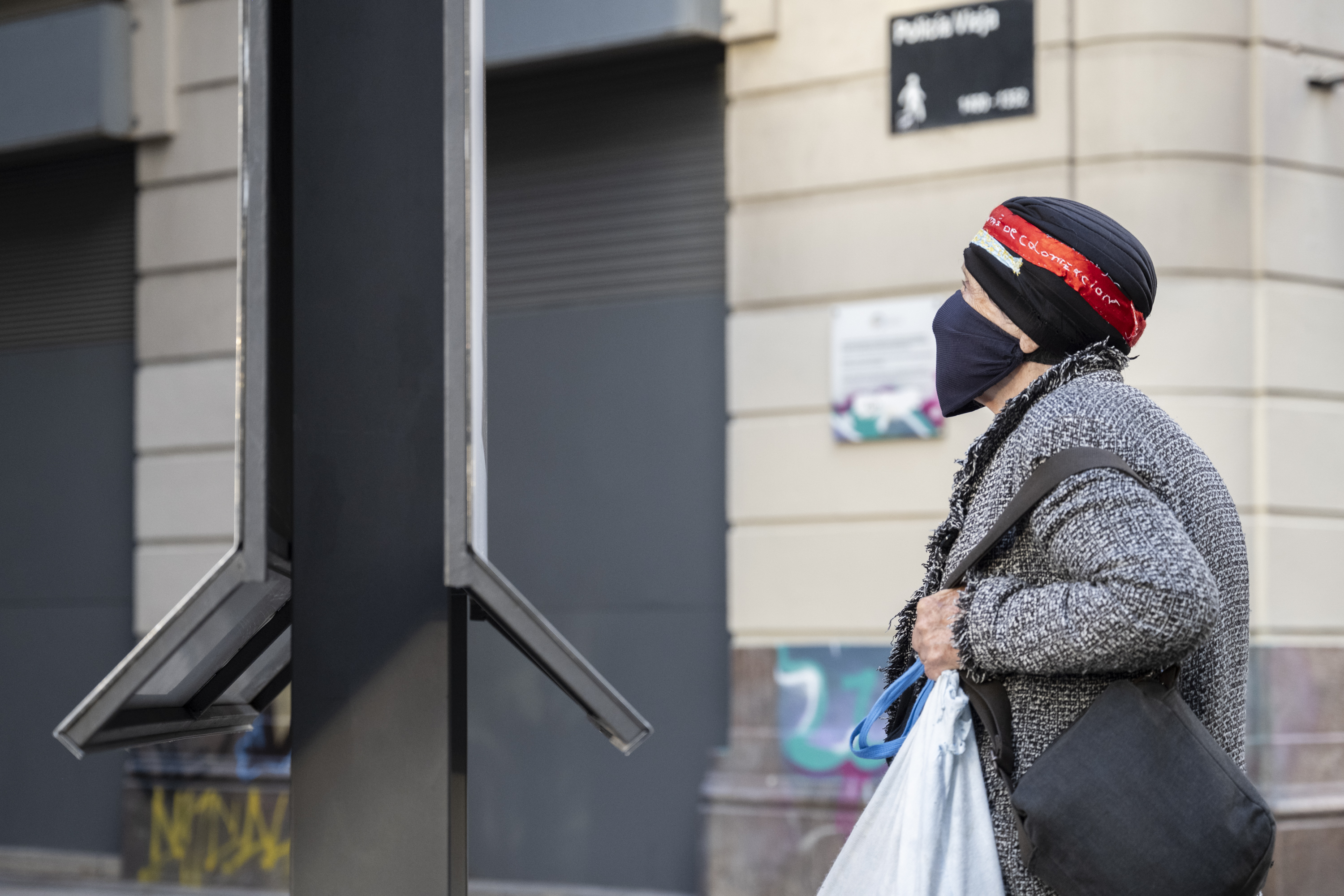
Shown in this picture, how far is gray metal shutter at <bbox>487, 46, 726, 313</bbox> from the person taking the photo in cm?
704

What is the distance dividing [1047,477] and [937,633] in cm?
28

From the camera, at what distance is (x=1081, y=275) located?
6.59 feet

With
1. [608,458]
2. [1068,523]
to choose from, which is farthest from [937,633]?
[608,458]

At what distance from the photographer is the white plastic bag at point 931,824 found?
1877mm

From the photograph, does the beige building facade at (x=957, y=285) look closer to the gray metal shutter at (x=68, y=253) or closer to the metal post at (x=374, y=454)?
the gray metal shutter at (x=68, y=253)

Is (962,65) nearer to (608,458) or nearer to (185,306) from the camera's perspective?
(608,458)

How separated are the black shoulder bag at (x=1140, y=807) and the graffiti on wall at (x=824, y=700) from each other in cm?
450

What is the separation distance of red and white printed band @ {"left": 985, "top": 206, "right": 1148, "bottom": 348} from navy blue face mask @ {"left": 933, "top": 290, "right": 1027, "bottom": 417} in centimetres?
14

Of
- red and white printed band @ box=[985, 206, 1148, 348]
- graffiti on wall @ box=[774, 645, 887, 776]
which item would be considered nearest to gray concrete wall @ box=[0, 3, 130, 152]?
graffiti on wall @ box=[774, 645, 887, 776]

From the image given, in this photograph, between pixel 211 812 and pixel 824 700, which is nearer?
pixel 824 700

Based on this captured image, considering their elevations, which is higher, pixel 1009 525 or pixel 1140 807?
A: pixel 1009 525

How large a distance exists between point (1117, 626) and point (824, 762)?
4759mm

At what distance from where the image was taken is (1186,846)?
1.73 meters

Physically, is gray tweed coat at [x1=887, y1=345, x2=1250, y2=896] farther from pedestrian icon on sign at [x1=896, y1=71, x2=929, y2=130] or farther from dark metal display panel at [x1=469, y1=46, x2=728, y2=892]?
dark metal display panel at [x1=469, y1=46, x2=728, y2=892]
